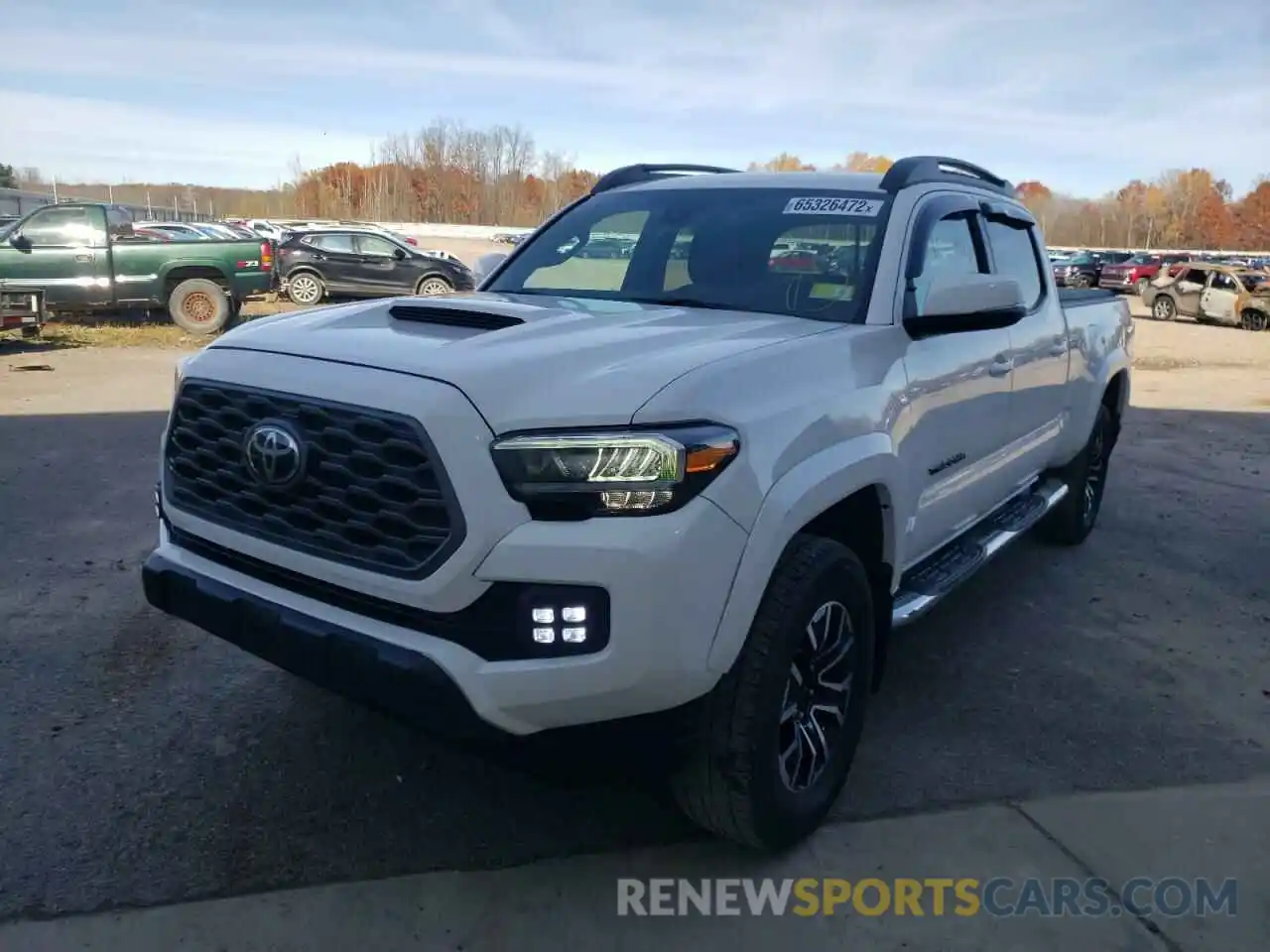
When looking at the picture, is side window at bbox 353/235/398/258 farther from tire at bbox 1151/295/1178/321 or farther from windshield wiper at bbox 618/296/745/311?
tire at bbox 1151/295/1178/321

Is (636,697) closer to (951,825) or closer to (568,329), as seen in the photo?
(568,329)

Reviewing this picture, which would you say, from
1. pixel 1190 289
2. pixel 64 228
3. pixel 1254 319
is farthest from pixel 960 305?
pixel 1190 289

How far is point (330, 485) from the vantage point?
103 inches

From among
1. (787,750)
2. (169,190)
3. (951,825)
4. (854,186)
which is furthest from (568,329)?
(169,190)

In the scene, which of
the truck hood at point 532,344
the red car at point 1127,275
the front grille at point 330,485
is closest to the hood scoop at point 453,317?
the truck hood at point 532,344

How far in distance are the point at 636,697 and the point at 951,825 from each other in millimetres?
1348

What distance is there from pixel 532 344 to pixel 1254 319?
2762 centimetres

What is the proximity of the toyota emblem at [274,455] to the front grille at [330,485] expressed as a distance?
0.06 ft

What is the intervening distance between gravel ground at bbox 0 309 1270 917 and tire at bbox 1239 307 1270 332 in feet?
73.2

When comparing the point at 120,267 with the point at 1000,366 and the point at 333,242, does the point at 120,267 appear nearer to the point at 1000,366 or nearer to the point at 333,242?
the point at 333,242

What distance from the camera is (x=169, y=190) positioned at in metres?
78.3

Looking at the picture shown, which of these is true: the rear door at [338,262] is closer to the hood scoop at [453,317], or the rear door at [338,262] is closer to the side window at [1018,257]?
the side window at [1018,257]

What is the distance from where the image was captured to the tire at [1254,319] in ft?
82.9

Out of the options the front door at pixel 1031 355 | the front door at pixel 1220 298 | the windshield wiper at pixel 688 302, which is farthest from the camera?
the front door at pixel 1220 298
